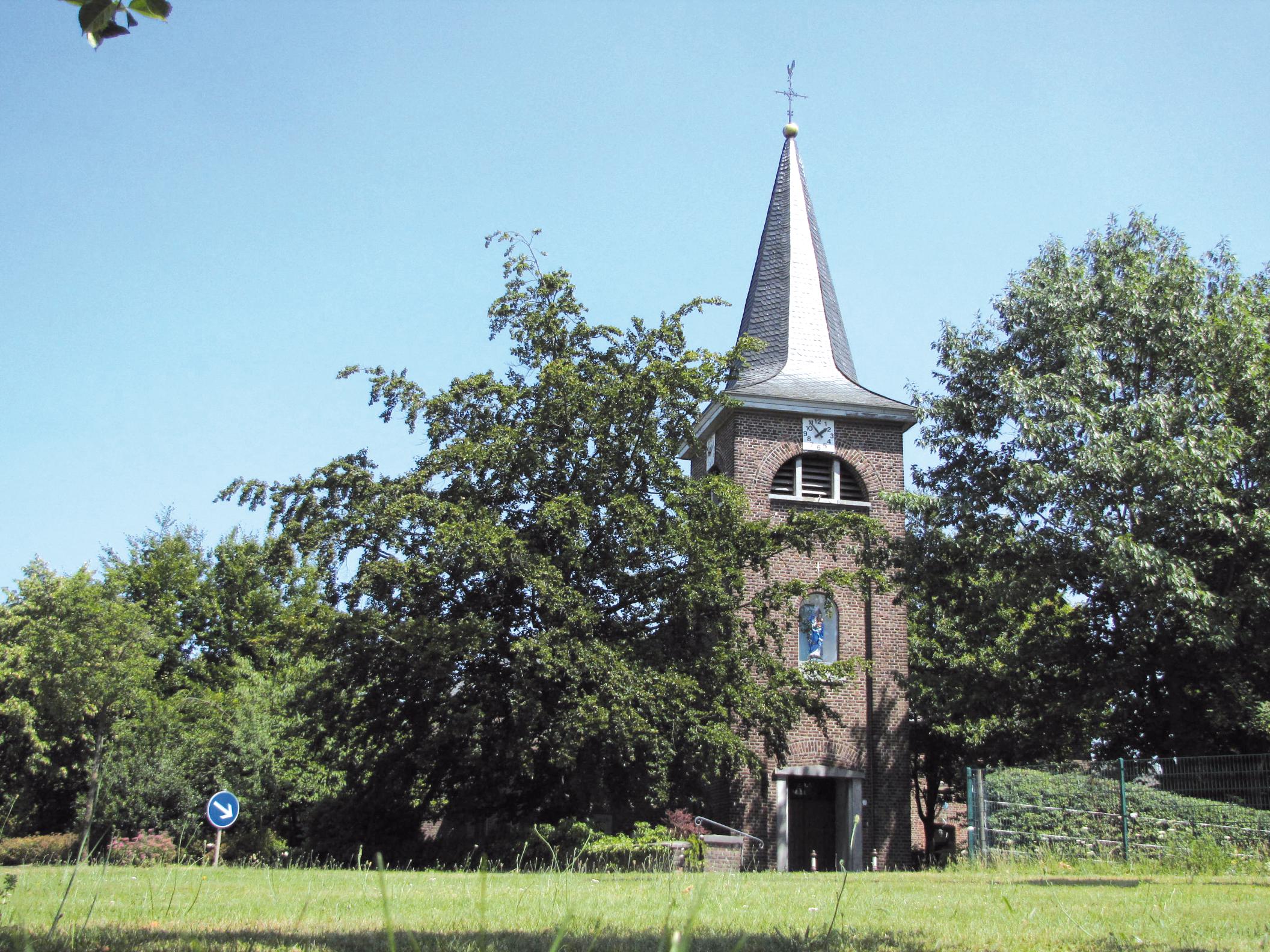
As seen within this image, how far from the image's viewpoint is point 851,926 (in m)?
5.64

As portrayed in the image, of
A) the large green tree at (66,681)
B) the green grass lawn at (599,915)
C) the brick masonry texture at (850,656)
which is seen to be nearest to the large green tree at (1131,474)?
the brick masonry texture at (850,656)

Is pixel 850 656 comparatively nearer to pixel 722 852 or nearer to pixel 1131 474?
pixel 1131 474

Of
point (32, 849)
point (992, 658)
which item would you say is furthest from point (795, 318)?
point (32, 849)

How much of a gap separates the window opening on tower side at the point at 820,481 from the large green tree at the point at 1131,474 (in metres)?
2.40

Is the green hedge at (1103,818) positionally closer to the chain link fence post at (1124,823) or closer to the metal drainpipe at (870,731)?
the chain link fence post at (1124,823)

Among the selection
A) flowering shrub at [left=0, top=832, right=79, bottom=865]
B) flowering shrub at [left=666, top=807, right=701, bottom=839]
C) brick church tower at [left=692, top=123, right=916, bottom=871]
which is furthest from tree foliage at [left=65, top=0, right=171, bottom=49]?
flowering shrub at [left=0, top=832, right=79, bottom=865]

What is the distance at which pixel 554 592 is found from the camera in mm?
19031

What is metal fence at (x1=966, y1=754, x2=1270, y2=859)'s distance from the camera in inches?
568

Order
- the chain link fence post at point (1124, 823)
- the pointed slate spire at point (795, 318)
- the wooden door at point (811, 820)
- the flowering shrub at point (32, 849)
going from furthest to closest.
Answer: the pointed slate spire at point (795, 318)
the wooden door at point (811, 820)
the flowering shrub at point (32, 849)
the chain link fence post at point (1124, 823)

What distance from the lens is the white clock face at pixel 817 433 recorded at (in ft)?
86.0

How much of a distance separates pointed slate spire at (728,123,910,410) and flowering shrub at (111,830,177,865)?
50.3ft

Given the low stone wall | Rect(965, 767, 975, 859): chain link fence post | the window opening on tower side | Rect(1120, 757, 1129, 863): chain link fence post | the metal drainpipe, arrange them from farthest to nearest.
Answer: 1. the window opening on tower side
2. the metal drainpipe
3. Rect(965, 767, 975, 859): chain link fence post
4. the low stone wall
5. Rect(1120, 757, 1129, 863): chain link fence post

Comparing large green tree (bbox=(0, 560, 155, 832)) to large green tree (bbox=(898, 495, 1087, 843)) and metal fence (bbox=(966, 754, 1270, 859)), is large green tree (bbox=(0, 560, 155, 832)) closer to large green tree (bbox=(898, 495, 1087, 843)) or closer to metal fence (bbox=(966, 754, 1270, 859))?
large green tree (bbox=(898, 495, 1087, 843))

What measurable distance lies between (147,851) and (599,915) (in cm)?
1840
